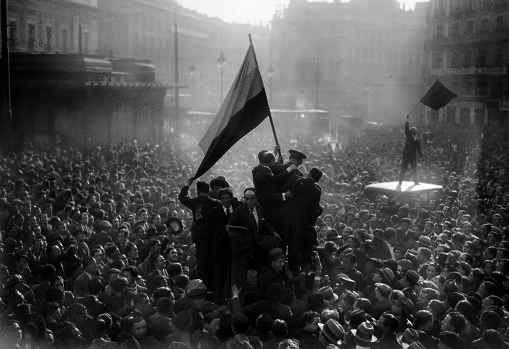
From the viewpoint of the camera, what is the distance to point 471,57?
67938mm

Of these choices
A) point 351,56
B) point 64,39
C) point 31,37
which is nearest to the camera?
point 31,37

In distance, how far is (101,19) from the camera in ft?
238

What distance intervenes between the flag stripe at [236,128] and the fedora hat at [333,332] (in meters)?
3.48

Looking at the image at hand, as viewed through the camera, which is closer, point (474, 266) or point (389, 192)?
point (474, 266)

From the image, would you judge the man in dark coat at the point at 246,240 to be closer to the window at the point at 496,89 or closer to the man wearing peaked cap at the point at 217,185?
the man wearing peaked cap at the point at 217,185

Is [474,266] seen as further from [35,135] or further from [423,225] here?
[35,135]

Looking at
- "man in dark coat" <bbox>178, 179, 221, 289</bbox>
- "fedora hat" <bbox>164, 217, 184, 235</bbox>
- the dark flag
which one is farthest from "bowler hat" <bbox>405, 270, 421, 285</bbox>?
the dark flag

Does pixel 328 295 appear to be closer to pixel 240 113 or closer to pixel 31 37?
pixel 240 113

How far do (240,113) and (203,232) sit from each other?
2.17 metres

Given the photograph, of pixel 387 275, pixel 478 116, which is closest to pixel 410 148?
pixel 387 275

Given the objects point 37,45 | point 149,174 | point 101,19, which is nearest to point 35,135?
point 149,174

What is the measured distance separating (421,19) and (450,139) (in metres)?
61.1

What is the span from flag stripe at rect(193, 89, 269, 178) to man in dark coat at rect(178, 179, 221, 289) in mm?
516

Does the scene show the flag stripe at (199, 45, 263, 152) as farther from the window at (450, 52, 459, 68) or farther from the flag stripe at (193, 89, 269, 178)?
the window at (450, 52, 459, 68)
